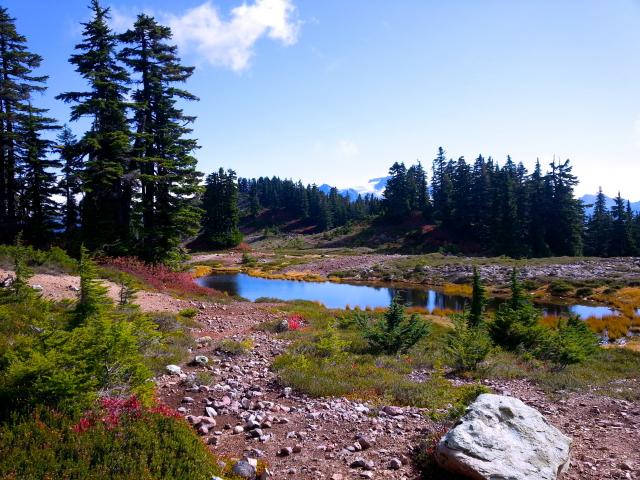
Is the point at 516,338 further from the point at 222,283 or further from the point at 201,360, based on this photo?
the point at 222,283

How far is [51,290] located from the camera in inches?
625

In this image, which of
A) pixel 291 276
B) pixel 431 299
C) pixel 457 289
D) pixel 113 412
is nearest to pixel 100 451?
pixel 113 412

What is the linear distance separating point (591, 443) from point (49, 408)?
8.04 m

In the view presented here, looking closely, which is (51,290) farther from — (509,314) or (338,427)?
(509,314)

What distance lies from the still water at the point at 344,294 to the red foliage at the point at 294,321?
1181cm

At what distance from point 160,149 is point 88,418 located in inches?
975

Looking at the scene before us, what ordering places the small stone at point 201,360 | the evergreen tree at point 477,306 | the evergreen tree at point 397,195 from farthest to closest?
1. the evergreen tree at point 397,195
2. the evergreen tree at point 477,306
3. the small stone at point 201,360

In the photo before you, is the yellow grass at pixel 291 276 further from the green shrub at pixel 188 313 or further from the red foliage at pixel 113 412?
the red foliage at pixel 113 412

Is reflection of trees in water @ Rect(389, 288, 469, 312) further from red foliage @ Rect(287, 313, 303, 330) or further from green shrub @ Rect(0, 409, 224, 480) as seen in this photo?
green shrub @ Rect(0, 409, 224, 480)

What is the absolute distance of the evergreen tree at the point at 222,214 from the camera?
245ft

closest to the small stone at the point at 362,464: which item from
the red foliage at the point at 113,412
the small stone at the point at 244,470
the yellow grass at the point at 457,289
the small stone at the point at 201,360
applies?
the small stone at the point at 244,470

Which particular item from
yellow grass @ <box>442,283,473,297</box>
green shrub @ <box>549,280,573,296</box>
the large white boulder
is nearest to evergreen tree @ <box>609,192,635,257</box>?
green shrub @ <box>549,280,573,296</box>

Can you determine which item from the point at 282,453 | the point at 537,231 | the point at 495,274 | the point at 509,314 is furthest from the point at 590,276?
the point at 282,453

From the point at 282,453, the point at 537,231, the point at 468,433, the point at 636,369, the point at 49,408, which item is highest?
the point at 537,231
